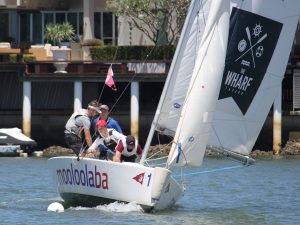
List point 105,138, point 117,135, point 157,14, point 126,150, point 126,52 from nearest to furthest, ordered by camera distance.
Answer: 1. point 126,150
2. point 117,135
3. point 105,138
4. point 126,52
5. point 157,14

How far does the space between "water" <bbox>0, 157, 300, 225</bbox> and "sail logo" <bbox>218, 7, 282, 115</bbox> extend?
2365mm

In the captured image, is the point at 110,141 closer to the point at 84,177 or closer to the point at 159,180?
the point at 84,177

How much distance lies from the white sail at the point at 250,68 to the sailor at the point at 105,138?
1.83 metres

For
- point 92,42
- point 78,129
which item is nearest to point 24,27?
point 92,42

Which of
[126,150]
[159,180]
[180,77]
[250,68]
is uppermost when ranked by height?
[250,68]

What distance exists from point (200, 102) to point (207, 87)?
305 mm

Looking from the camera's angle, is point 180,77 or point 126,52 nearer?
point 180,77

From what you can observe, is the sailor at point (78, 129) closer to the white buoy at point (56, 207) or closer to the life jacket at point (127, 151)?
the life jacket at point (127, 151)

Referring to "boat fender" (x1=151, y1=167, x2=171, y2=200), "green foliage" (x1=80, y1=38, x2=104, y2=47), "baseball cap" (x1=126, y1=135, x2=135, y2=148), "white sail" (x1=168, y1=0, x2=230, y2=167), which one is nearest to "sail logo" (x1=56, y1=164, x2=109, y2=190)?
"baseball cap" (x1=126, y1=135, x2=135, y2=148)

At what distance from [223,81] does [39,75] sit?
25.6 m

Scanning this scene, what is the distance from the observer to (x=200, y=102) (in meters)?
25.4

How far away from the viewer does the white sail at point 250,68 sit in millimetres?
25156

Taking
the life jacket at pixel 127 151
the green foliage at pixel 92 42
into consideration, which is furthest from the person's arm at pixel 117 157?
the green foliage at pixel 92 42

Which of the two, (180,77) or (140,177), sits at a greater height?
(180,77)
